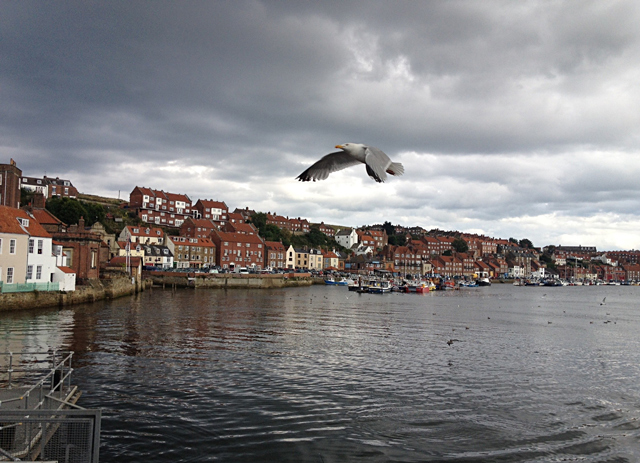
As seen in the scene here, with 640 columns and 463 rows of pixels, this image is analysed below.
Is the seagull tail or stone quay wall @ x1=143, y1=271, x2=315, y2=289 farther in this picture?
stone quay wall @ x1=143, y1=271, x2=315, y2=289

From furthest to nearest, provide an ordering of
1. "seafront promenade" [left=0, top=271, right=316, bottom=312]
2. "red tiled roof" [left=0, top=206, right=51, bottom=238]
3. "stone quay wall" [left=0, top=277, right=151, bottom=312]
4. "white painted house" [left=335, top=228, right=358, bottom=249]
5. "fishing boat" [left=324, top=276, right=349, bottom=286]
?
"white painted house" [left=335, top=228, right=358, bottom=249] → "fishing boat" [left=324, top=276, right=349, bottom=286] → "seafront promenade" [left=0, top=271, right=316, bottom=312] → "red tiled roof" [left=0, top=206, right=51, bottom=238] → "stone quay wall" [left=0, top=277, right=151, bottom=312]

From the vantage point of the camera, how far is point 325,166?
27.8ft

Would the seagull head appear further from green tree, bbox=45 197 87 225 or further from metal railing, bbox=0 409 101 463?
green tree, bbox=45 197 87 225

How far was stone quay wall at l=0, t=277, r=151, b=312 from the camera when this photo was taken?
3467 cm

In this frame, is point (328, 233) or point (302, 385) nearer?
point (302, 385)

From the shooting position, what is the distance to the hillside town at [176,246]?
129ft

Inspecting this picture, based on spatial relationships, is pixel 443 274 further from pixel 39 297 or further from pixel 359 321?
pixel 39 297

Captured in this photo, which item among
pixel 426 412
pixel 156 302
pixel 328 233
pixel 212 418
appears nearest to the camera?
pixel 212 418

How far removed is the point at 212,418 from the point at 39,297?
30460 millimetres

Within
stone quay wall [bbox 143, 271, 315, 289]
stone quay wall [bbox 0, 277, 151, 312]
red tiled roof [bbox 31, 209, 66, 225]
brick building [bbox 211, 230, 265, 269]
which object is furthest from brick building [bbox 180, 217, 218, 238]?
red tiled roof [bbox 31, 209, 66, 225]

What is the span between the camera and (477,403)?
15594 mm

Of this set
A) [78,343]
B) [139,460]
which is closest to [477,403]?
[139,460]

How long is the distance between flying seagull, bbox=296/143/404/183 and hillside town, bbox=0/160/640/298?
34673 mm

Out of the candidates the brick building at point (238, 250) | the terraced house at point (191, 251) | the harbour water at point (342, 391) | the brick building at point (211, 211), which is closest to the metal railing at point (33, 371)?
the harbour water at point (342, 391)
